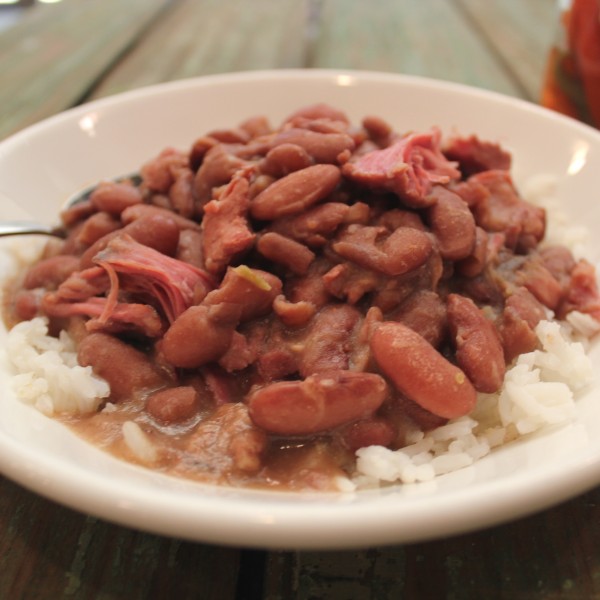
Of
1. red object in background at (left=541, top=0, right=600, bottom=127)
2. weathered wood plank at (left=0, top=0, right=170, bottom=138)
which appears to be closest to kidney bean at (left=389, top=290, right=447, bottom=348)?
red object in background at (left=541, top=0, right=600, bottom=127)

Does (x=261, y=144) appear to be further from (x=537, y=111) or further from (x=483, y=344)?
(x=537, y=111)


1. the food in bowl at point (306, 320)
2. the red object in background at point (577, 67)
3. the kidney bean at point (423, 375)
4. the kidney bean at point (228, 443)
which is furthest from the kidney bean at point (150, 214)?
the red object in background at point (577, 67)

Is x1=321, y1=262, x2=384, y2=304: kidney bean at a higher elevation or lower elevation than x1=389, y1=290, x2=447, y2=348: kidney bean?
higher

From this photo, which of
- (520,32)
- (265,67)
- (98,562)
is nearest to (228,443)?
(98,562)

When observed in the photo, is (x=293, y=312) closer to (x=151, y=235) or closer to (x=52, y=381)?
(x=151, y=235)

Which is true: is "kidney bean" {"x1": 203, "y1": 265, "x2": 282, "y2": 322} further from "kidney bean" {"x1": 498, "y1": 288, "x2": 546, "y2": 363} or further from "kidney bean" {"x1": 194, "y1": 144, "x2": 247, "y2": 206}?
"kidney bean" {"x1": 498, "y1": 288, "x2": 546, "y2": 363}

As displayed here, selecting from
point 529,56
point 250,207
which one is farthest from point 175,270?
point 529,56

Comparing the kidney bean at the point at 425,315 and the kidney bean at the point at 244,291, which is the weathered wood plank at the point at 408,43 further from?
the kidney bean at the point at 244,291
